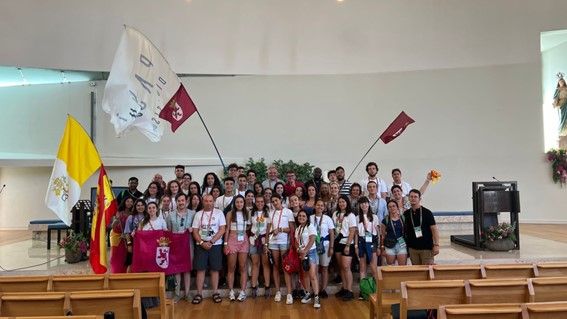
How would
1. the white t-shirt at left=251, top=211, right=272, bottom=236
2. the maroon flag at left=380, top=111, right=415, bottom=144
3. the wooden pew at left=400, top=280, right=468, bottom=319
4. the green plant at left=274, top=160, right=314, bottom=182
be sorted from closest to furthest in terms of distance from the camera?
the wooden pew at left=400, top=280, right=468, bottom=319, the white t-shirt at left=251, top=211, right=272, bottom=236, the maroon flag at left=380, top=111, right=415, bottom=144, the green plant at left=274, top=160, right=314, bottom=182

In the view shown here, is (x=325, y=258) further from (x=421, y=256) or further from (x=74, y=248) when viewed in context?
(x=74, y=248)

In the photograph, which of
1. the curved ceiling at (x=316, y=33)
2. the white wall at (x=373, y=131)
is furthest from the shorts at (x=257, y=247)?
the curved ceiling at (x=316, y=33)

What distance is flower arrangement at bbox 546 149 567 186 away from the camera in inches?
417

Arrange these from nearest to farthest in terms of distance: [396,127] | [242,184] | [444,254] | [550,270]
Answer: [550,270] < [242,184] < [444,254] < [396,127]

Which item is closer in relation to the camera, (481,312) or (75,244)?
(481,312)

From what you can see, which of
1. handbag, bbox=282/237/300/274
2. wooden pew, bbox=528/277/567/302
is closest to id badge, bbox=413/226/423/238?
handbag, bbox=282/237/300/274

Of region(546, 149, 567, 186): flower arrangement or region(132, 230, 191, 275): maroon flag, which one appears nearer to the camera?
region(132, 230, 191, 275): maroon flag

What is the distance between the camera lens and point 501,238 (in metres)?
6.66

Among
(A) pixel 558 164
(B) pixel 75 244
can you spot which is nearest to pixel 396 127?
(B) pixel 75 244

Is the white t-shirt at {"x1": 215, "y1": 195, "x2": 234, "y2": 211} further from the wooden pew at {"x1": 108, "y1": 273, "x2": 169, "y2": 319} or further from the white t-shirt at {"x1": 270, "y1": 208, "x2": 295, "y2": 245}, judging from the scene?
the wooden pew at {"x1": 108, "y1": 273, "x2": 169, "y2": 319}

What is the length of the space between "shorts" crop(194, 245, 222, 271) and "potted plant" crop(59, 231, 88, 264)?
2364 mm

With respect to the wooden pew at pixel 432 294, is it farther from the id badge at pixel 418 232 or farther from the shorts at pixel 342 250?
the shorts at pixel 342 250

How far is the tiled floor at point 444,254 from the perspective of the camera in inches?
238

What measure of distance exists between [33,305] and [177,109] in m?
3.20
